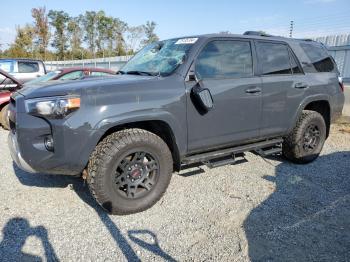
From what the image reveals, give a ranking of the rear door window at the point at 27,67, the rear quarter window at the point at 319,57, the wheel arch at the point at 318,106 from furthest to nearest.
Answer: the rear door window at the point at 27,67 < the rear quarter window at the point at 319,57 < the wheel arch at the point at 318,106

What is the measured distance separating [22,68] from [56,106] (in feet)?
34.7

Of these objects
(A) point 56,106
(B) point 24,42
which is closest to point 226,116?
(A) point 56,106

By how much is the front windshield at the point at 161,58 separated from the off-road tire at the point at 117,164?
84 cm

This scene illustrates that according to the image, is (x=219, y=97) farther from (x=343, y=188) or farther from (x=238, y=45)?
(x=343, y=188)

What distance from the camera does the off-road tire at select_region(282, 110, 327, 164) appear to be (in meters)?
4.99

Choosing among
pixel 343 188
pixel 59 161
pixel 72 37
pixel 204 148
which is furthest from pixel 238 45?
pixel 72 37

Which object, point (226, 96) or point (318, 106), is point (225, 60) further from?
point (318, 106)

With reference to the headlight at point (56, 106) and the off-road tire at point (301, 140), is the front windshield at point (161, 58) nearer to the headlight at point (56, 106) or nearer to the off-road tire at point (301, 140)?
the headlight at point (56, 106)

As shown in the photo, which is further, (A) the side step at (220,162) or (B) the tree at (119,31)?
(B) the tree at (119,31)

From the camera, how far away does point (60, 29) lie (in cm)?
5081

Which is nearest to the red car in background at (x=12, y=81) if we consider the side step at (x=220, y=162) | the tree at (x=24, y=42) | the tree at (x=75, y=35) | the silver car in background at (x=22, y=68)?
the silver car in background at (x=22, y=68)

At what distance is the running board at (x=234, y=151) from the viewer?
3932mm

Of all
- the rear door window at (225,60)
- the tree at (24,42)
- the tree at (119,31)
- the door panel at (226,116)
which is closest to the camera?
the door panel at (226,116)

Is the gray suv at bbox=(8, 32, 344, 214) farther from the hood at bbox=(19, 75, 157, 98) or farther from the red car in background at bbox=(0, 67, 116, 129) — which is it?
the red car in background at bbox=(0, 67, 116, 129)
